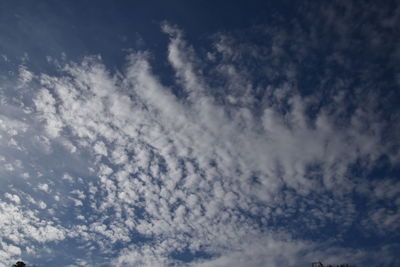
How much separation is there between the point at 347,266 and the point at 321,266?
162 inches

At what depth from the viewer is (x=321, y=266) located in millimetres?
40750

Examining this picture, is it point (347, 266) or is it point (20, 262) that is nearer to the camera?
point (347, 266)

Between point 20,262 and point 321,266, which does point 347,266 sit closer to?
point 321,266

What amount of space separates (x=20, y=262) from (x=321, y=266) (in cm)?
5301

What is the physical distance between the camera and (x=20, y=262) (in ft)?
142

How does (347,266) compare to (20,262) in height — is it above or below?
above

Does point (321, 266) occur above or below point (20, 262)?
above

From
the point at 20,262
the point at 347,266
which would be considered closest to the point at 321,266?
the point at 347,266

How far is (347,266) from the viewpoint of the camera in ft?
132

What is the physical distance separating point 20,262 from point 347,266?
57.1 meters
